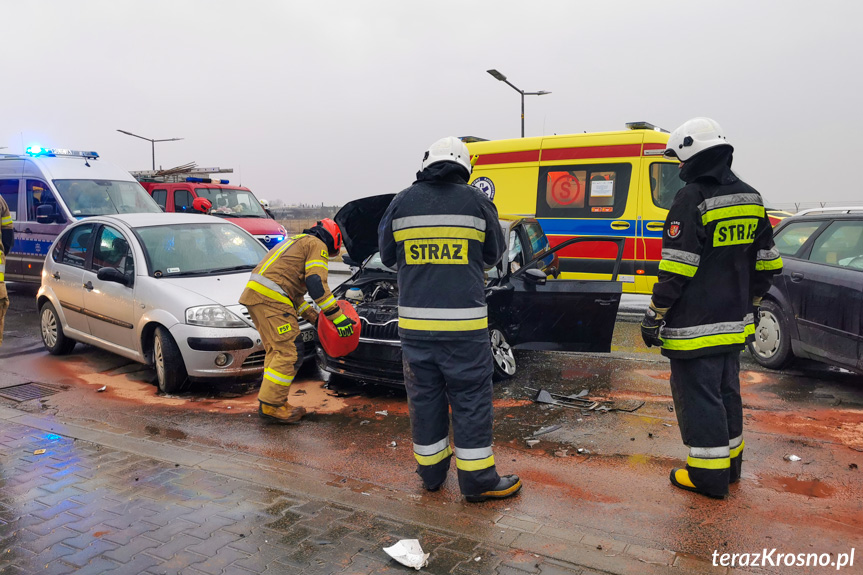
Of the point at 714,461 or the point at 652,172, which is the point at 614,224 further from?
the point at 714,461

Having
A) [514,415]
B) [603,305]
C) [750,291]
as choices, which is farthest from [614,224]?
[750,291]

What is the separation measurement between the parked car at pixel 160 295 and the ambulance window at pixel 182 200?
6.38 meters

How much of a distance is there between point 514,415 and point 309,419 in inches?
66.0

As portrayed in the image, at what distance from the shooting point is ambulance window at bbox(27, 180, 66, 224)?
35.3 ft

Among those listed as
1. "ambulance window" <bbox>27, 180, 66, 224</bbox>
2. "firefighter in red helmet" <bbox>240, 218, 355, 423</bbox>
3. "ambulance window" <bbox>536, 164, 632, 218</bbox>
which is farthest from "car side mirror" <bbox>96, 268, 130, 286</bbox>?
"ambulance window" <bbox>536, 164, 632, 218</bbox>

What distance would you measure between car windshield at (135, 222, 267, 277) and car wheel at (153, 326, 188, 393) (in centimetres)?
71

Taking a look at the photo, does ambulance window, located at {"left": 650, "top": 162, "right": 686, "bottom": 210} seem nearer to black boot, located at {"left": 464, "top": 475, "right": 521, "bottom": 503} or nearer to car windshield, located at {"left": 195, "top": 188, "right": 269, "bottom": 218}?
black boot, located at {"left": 464, "top": 475, "right": 521, "bottom": 503}

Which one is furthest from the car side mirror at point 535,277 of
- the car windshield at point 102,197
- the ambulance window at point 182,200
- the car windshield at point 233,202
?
the ambulance window at point 182,200

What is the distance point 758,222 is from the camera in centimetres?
386

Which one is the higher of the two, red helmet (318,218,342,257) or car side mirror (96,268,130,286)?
red helmet (318,218,342,257)

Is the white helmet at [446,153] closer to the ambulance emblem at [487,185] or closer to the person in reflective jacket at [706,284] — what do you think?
the person in reflective jacket at [706,284]

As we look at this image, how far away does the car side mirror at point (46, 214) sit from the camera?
35.2 ft

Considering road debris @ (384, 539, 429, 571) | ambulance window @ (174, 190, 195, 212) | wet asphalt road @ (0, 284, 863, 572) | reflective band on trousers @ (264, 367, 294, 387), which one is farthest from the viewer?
ambulance window @ (174, 190, 195, 212)

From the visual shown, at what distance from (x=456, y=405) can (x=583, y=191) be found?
7.15m
